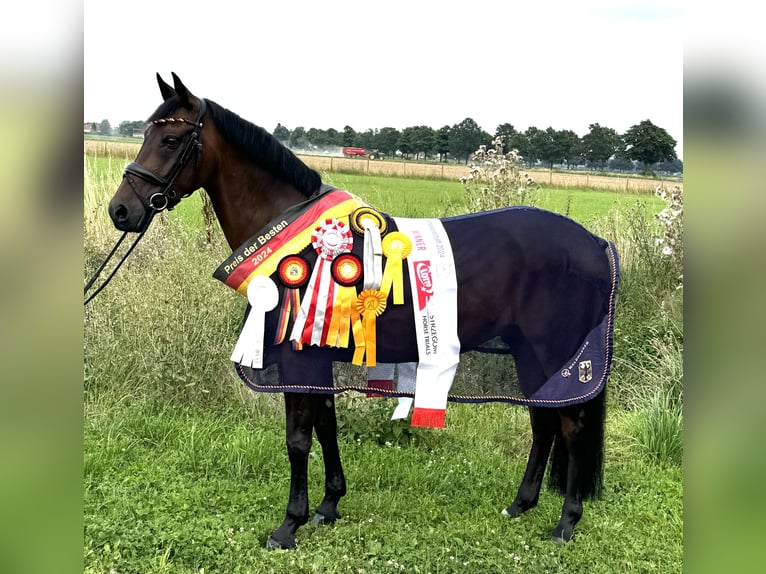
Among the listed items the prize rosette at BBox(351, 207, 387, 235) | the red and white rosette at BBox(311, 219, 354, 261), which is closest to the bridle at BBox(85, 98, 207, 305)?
the red and white rosette at BBox(311, 219, 354, 261)

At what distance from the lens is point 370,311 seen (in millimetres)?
3584

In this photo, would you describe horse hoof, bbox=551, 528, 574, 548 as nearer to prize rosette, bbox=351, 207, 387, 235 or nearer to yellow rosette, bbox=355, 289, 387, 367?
yellow rosette, bbox=355, 289, 387, 367

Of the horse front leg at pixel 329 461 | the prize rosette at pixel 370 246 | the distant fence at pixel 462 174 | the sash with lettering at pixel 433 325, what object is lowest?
the horse front leg at pixel 329 461

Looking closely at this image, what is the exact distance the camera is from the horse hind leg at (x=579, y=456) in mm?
3871

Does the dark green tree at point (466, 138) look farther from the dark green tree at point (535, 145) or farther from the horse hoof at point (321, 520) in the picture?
the horse hoof at point (321, 520)

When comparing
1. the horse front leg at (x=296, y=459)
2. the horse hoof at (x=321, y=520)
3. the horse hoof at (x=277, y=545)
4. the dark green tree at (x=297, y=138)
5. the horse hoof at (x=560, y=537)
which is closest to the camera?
the horse front leg at (x=296, y=459)

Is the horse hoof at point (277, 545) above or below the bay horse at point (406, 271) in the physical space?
below

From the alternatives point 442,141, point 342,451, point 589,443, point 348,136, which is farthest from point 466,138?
point 589,443

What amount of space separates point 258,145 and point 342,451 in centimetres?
253

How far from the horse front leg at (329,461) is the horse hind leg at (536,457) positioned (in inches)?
42.3

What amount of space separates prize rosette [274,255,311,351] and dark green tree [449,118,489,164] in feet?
12.0

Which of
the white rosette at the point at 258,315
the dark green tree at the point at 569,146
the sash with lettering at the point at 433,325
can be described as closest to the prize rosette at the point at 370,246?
the sash with lettering at the point at 433,325

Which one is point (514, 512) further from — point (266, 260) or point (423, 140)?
point (423, 140)
